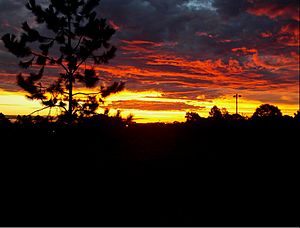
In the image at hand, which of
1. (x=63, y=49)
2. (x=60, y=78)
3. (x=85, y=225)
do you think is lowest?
(x=85, y=225)

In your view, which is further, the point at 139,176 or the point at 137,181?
the point at 139,176

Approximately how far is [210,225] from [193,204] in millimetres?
1482

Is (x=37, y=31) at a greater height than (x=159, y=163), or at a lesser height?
greater

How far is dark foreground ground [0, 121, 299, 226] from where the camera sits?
26.8 feet

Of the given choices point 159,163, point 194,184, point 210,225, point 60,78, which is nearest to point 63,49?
point 60,78

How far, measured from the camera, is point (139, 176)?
1282cm

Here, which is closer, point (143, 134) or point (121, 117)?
point (121, 117)

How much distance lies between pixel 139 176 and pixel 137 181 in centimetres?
83

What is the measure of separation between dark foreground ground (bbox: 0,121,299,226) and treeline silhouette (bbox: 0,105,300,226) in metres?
0.03

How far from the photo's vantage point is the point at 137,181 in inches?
472

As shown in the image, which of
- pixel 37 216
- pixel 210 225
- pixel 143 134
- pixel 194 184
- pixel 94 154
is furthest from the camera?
pixel 143 134

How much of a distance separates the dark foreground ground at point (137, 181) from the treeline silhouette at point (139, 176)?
3cm

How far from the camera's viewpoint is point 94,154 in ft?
55.8

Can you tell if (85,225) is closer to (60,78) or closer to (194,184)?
(194,184)
